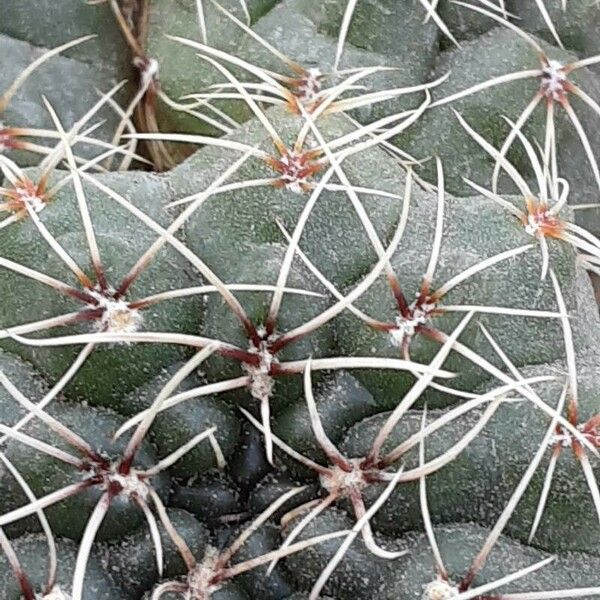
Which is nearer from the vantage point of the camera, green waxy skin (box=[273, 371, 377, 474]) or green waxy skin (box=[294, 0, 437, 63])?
green waxy skin (box=[273, 371, 377, 474])

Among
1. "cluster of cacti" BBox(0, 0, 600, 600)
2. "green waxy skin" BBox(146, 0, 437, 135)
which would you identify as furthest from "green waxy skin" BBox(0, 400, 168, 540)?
"green waxy skin" BBox(146, 0, 437, 135)

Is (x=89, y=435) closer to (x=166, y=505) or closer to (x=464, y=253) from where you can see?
(x=166, y=505)

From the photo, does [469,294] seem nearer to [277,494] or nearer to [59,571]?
[277,494]

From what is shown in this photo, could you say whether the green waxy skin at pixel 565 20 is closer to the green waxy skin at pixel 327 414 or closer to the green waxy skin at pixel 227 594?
the green waxy skin at pixel 327 414

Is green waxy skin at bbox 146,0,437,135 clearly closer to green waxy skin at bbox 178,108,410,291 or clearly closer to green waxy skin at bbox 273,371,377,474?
green waxy skin at bbox 178,108,410,291

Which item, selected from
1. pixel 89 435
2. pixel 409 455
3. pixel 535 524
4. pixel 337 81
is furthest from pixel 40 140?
pixel 535 524

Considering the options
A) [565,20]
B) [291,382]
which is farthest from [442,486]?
[565,20]
